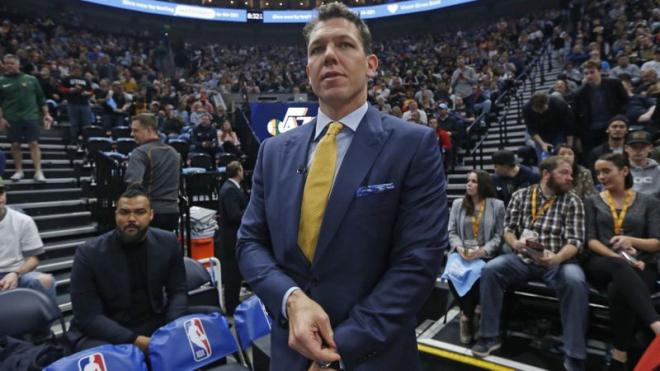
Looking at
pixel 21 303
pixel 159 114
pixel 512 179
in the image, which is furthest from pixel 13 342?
pixel 159 114

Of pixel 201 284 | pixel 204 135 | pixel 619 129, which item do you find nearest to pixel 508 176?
pixel 619 129

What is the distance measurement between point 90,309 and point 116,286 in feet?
0.72

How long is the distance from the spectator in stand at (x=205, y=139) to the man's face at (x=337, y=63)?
8159 millimetres

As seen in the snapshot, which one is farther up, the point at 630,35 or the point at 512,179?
the point at 630,35

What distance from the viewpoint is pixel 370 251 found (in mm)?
1178

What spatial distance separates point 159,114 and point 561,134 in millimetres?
9394

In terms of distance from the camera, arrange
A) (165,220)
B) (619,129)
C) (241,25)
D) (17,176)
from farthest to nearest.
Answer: (241,25)
(17,176)
(619,129)
(165,220)

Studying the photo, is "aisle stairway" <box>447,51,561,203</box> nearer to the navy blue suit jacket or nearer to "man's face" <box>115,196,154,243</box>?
"man's face" <box>115,196,154,243</box>

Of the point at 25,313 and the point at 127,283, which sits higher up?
the point at 127,283

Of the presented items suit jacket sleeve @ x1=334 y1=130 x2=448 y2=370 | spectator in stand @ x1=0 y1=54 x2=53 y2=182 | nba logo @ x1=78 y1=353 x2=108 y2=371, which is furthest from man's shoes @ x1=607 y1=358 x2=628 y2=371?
spectator in stand @ x1=0 y1=54 x2=53 y2=182

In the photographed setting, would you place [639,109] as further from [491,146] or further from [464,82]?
[464,82]

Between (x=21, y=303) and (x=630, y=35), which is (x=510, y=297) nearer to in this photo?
(x=21, y=303)

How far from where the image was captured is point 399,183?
1195 mm

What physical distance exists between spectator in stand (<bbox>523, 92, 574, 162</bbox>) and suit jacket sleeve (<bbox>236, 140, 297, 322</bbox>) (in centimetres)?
542
